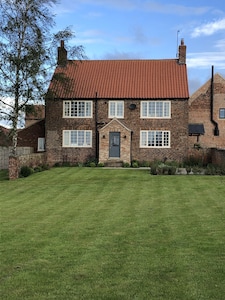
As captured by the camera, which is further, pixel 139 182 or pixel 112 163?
pixel 112 163

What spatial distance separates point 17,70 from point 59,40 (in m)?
3.33

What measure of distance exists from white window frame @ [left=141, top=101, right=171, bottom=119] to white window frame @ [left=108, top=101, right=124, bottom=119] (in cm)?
176

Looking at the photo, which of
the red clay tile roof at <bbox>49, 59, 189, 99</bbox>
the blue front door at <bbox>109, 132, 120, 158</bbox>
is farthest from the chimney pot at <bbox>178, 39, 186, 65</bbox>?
the blue front door at <bbox>109, 132, 120, 158</bbox>

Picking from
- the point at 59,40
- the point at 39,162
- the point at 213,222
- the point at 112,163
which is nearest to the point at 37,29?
the point at 59,40

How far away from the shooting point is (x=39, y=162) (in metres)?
32.2

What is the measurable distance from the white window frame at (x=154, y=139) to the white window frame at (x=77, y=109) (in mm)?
4841

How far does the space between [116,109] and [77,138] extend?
4.12 metres

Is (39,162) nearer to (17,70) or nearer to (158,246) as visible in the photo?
(17,70)

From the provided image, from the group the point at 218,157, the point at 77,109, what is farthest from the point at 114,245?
the point at 77,109

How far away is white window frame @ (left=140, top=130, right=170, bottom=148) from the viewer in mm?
35062

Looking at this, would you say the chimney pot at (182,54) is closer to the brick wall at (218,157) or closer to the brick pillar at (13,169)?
the brick wall at (218,157)

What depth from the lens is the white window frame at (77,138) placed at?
35.8m

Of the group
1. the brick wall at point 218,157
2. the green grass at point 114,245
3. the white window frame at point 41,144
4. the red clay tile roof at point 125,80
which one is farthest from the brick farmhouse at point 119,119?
the green grass at point 114,245

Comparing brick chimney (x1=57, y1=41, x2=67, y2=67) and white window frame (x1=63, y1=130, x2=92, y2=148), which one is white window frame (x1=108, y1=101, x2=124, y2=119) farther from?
brick chimney (x1=57, y1=41, x2=67, y2=67)
